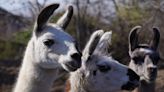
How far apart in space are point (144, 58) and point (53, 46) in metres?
2.92

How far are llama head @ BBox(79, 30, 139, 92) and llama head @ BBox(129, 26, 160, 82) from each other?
176 centimetres

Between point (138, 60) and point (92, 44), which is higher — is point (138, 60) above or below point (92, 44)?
below

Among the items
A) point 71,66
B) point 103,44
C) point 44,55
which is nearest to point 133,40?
point 103,44

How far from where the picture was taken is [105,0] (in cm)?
2514

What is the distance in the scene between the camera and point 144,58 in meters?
8.98

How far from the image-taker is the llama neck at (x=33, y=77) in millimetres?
6422

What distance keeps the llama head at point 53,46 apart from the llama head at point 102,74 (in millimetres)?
688

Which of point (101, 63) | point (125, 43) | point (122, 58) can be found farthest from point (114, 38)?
point (101, 63)

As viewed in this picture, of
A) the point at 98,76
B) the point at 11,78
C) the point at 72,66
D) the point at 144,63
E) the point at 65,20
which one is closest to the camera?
the point at 72,66

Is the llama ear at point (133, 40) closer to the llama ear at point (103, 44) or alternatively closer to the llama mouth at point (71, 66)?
the llama ear at point (103, 44)

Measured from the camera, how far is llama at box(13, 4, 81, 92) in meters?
6.34

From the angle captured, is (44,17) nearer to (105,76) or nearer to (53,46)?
(53,46)

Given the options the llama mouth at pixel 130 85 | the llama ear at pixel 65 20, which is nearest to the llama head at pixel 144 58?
the llama mouth at pixel 130 85

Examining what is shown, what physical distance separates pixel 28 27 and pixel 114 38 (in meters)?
3.97
